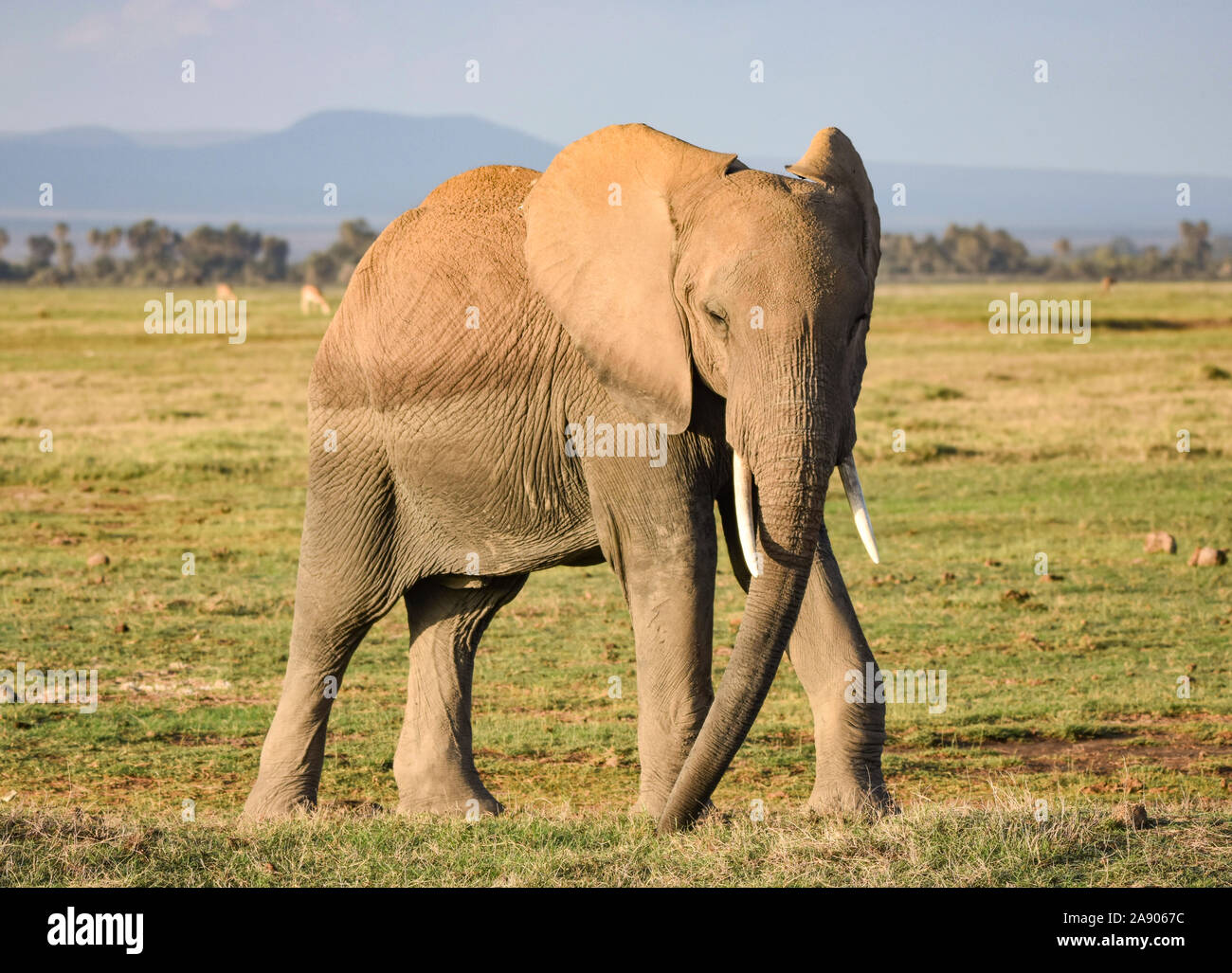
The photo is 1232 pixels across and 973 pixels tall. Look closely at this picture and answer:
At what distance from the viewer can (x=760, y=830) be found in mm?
5555

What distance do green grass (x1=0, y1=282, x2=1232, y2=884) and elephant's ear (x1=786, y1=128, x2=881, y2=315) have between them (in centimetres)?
211

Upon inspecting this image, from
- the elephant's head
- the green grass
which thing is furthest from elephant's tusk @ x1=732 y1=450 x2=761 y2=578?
the green grass

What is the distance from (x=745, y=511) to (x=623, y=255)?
117cm

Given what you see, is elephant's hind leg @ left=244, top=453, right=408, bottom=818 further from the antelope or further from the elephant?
the antelope

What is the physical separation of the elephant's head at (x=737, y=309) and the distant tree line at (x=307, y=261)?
10815cm

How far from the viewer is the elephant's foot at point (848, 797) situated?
251 inches

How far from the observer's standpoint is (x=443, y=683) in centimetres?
743

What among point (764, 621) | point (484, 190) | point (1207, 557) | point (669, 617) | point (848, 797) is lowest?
point (1207, 557)

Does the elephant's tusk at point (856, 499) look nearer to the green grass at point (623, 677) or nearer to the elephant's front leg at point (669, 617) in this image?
the elephant's front leg at point (669, 617)

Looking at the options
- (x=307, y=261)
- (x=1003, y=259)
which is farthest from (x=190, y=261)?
(x=1003, y=259)

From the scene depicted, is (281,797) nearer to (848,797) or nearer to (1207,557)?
(848,797)

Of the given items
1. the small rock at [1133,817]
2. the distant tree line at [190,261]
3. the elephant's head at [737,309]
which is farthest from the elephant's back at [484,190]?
the distant tree line at [190,261]

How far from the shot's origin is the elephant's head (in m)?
5.62
